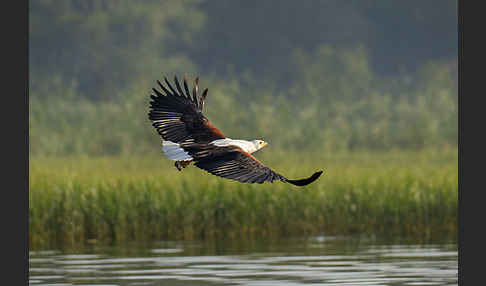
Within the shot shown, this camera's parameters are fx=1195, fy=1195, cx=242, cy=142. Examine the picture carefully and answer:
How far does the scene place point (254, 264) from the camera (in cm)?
1709

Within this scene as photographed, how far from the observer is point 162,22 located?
71000mm

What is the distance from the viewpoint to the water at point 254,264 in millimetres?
15555

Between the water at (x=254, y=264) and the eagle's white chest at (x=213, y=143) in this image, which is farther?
the water at (x=254, y=264)

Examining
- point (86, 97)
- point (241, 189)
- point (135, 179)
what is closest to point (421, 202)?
point (241, 189)

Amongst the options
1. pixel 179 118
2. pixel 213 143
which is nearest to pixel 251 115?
pixel 179 118

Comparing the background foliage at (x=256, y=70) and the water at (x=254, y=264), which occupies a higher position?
the background foliage at (x=256, y=70)

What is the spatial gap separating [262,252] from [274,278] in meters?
2.80

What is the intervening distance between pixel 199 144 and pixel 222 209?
8699 millimetres

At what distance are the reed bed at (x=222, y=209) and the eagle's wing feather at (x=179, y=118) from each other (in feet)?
24.6

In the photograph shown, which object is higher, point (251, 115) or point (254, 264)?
point (251, 115)

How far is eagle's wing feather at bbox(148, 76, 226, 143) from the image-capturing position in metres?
12.4

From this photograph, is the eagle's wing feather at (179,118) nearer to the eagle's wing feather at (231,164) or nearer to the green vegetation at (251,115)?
the eagle's wing feather at (231,164)

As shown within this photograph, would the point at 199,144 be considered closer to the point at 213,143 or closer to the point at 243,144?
the point at 213,143

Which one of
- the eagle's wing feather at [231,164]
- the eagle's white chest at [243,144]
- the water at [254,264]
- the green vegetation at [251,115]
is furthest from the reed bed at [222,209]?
the eagle's wing feather at [231,164]
